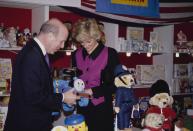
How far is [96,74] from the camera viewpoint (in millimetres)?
2752

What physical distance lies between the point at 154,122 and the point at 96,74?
853 mm

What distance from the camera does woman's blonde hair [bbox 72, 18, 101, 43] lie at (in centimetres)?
271

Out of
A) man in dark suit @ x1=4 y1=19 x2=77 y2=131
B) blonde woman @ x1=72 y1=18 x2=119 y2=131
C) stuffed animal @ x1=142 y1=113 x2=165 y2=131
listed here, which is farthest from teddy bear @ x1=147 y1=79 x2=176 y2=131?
man in dark suit @ x1=4 y1=19 x2=77 y2=131

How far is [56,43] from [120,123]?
1.18 metres

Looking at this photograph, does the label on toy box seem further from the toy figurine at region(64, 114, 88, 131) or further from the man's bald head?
the man's bald head

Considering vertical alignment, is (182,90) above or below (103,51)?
below

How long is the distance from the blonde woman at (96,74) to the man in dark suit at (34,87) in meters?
0.55

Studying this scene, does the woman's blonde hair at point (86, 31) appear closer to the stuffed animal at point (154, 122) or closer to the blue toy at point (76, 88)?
the blue toy at point (76, 88)

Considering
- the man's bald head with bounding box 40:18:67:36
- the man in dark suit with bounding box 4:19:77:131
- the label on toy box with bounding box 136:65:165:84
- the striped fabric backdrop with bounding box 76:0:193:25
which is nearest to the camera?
the man in dark suit with bounding box 4:19:77:131

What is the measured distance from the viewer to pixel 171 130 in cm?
332

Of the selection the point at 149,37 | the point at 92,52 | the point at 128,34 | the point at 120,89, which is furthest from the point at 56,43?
the point at 149,37

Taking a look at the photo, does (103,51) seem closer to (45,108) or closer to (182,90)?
(45,108)

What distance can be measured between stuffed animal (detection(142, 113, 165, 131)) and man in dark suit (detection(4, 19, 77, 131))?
1297 mm

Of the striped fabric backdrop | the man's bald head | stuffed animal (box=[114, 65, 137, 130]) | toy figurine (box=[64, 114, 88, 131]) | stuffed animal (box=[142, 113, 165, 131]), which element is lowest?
stuffed animal (box=[142, 113, 165, 131])
